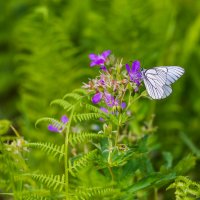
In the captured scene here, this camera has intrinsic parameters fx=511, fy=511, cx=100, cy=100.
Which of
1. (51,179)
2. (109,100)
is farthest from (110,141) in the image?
(51,179)

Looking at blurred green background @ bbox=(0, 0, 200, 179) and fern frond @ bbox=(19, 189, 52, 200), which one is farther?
blurred green background @ bbox=(0, 0, 200, 179)

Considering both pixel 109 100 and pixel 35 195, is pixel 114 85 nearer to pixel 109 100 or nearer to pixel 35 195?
pixel 109 100

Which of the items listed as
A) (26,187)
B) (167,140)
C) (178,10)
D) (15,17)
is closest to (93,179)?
(26,187)

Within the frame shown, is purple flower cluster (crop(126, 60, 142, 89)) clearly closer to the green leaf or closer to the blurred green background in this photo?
the green leaf

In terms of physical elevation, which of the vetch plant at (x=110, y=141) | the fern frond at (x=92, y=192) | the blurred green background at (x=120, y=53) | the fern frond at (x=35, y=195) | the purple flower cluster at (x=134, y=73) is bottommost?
the fern frond at (x=92, y=192)

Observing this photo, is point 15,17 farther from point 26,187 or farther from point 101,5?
point 26,187

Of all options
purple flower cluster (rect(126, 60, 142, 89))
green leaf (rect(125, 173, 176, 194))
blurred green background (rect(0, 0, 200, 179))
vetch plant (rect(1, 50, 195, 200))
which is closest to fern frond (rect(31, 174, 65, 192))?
vetch plant (rect(1, 50, 195, 200))

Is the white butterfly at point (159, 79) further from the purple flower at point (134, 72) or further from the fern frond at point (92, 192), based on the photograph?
the fern frond at point (92, 192)

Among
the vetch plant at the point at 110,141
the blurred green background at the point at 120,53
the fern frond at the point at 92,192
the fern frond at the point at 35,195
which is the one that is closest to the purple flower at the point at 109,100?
the vetch plant at the point at 110,141
